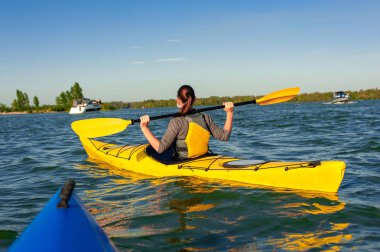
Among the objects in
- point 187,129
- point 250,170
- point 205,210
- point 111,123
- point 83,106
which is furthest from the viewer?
point 83,106

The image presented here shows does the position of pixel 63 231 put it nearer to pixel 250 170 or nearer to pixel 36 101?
pixel 250 170

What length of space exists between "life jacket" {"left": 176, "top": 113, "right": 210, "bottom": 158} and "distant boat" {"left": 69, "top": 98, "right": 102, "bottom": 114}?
47546mm

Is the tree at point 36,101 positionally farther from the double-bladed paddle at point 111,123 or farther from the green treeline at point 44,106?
the double-bladed paddle at point 111,123

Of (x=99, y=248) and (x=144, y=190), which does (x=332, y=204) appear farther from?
(x=99, y=248)

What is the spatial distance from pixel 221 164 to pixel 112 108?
2420 inches

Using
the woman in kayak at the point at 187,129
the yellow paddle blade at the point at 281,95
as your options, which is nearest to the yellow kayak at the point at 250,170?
the woman in kayak at the point at 187,129

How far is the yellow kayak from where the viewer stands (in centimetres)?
430

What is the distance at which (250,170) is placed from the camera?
4.75m

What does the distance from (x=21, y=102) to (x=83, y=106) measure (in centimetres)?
2640

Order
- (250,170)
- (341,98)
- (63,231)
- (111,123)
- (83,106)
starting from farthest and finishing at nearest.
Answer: (83,106), (341,98), (111,123), (250,170), (63,231)

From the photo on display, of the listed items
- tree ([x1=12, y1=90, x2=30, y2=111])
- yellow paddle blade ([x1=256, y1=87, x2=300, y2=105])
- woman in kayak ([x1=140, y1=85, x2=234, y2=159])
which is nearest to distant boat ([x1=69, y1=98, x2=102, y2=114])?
tree ([x1=12, y1=90, x2=30, y2=111])

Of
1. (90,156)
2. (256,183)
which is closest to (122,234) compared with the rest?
(256,183)

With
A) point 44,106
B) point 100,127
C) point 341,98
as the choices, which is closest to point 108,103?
point 44,106

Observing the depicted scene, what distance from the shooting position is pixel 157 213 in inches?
152
